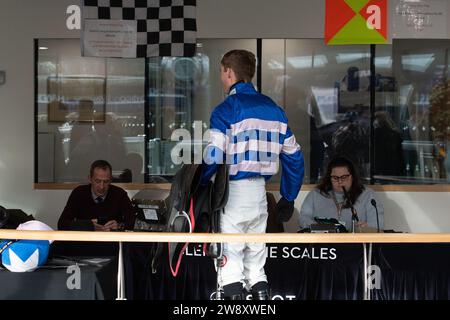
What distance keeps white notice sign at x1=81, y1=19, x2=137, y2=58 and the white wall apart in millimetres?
1019

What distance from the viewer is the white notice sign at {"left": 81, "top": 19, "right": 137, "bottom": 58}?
5.12m

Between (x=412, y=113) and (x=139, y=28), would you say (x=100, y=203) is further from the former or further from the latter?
(x=412, y=113)

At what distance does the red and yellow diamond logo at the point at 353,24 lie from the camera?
492 cm

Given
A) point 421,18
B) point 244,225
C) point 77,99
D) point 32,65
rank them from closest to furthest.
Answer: point 244,225, point 421,18, point 32,65, point 77,99

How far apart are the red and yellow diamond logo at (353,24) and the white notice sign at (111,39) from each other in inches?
55.8

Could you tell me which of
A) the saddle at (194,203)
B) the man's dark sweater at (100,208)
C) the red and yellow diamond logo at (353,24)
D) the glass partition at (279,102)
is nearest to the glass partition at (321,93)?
the glass partition at (279,102)

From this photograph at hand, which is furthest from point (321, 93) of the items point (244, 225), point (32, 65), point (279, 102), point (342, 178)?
point (244, 225)

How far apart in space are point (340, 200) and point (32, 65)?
3034 mm

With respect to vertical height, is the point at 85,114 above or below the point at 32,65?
below

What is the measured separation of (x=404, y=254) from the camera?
12.3 feet

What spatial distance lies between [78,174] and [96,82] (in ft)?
2.96

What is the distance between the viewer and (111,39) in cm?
516
